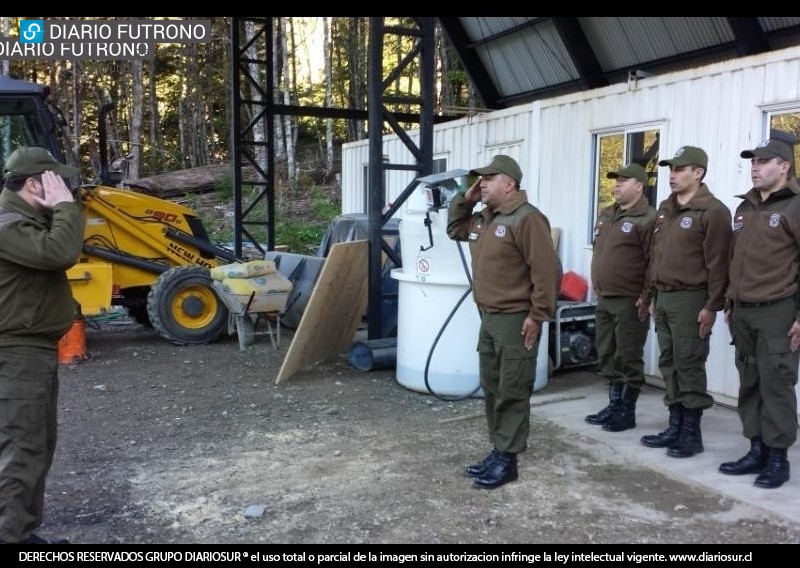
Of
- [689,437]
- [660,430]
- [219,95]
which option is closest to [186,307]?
[660,430]

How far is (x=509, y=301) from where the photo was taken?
3990 millimetres

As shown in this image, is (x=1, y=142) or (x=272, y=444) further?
(x=1, y=142)

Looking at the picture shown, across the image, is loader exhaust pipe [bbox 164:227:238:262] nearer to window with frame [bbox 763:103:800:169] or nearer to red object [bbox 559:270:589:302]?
red object [bbox 559:270:589:302]

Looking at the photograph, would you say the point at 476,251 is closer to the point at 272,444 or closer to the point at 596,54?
the point at 272,444

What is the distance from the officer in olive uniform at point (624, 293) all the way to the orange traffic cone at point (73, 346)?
514cm

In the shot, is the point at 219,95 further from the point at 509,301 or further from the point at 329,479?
the point at 509,301

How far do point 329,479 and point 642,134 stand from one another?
4.33m

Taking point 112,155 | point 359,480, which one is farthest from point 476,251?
point 112,155

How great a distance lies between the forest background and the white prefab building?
14191 millimetres

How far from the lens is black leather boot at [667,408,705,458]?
178 inches

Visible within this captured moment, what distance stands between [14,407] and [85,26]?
16184mm

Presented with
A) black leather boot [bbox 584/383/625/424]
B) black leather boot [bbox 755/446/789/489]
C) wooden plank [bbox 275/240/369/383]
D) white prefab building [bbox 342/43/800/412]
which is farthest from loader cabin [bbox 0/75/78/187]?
black leather boot [bbox 755/446/789/489]

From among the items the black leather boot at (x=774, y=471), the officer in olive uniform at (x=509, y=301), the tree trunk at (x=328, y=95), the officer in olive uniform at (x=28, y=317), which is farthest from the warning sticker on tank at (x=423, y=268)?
the tree trunk at (x=328, y=95)

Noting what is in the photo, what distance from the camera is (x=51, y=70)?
27.1 m
